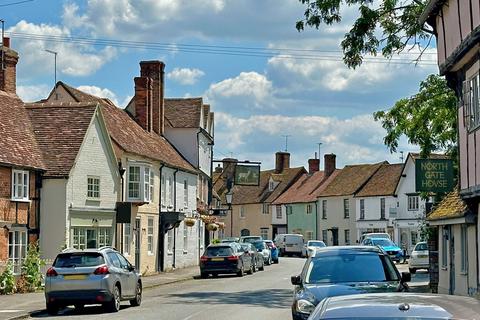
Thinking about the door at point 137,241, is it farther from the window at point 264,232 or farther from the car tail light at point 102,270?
the window at point 264,232

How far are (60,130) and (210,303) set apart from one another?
1383cm

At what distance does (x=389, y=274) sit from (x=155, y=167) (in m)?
30.1

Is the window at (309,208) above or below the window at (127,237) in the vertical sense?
above

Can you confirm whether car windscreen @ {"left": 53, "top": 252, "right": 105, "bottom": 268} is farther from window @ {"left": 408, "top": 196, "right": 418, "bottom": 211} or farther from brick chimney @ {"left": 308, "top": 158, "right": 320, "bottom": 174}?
brick chimney @ {"left": 308, "top": 158, "right": 320, "bottom": 174}

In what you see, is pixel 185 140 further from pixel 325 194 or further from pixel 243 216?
pixel 243 216

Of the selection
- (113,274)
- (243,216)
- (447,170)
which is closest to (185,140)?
(447,170)

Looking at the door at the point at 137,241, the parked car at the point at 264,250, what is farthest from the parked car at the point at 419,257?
the door at the point at 137,241

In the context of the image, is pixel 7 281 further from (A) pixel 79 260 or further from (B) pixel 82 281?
(B) pixel 82 281

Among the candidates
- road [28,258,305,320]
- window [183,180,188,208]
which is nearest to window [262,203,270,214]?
window [183,180,188,208]

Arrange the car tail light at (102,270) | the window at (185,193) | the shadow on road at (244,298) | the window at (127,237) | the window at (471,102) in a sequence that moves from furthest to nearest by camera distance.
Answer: the window at (185,193), the window at (127,237), the shadow on road at (244,298), the car tail light at (102,270), the window at (471,102)

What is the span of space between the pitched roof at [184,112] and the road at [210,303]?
19.9 meters

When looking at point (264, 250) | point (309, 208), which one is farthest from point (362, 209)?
point (264, 250)

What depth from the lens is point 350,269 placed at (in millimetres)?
14383

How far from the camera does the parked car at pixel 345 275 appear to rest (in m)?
13.2
